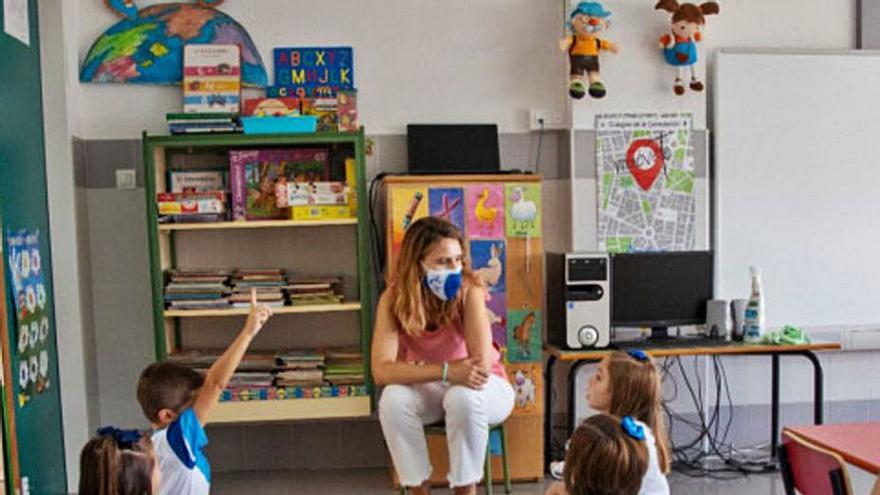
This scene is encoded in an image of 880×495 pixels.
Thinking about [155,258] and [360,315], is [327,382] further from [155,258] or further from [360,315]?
[155,258]

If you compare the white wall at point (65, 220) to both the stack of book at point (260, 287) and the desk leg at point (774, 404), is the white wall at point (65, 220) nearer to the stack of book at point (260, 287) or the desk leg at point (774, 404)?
the stack of book at point (260, 287)

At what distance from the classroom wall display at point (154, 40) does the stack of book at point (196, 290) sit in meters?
0.92

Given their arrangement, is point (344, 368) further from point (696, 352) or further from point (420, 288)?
point (696, 352)

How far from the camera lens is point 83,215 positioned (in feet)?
12.1

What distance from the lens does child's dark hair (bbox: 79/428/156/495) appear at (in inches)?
63.7

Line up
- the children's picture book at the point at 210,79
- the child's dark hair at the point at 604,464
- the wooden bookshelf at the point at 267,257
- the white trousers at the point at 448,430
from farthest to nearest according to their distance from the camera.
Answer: the children's picture book at the point at 210,79
the wooden bookshelf at the point at 267,257
the white trousers at the point at 448,430
the child's dark hair at the point at 604,464

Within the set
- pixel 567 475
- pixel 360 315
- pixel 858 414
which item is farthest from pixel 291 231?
pixel 858 414

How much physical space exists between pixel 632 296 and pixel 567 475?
6.69 feet

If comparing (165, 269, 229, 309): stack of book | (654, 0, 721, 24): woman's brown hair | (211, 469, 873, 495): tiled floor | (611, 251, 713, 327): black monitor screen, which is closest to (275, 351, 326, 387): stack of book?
(165, 269, 229, 309): stack of book

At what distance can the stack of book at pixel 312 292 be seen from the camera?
11.6ft

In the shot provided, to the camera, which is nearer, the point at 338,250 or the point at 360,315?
the point at 360,315

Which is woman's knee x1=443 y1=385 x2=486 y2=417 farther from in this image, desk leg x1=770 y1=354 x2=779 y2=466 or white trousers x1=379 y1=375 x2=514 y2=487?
desk leg x1=770 y1=354 x2=779 y2=466

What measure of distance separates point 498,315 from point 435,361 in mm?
541

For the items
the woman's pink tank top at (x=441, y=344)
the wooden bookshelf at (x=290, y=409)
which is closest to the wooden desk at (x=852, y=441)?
the woman's pink tank top at (x=441, y=344)
